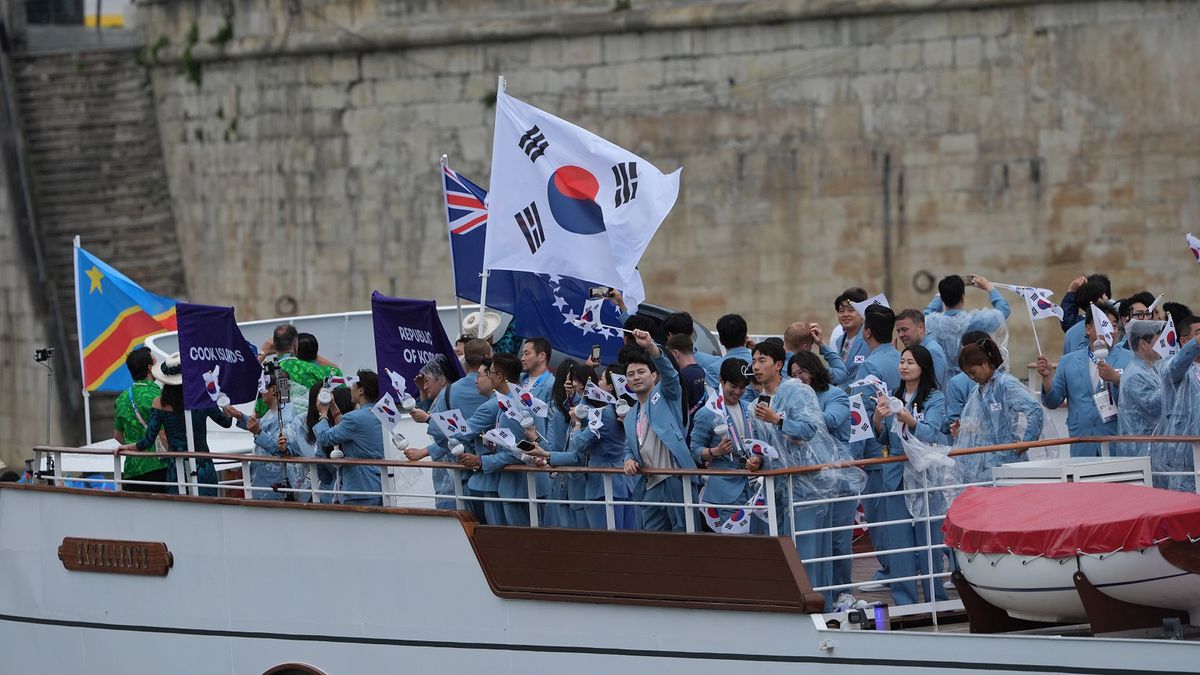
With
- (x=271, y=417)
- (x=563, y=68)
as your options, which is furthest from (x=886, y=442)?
(x=563, y=68)

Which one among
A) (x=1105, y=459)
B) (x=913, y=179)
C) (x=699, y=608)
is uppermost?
(x=913, y=179)

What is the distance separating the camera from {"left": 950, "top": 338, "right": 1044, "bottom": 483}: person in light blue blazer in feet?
28.2

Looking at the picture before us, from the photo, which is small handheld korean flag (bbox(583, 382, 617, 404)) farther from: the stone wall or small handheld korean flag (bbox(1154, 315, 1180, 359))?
the stone wall

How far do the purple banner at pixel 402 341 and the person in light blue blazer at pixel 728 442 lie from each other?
1.88 meters

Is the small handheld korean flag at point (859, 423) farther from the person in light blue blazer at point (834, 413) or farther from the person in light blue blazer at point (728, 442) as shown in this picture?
the person in light blue blazer at point (728, 442)

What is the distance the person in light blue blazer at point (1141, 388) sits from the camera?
8531 millimetres

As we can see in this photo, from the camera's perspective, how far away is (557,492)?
9.30m

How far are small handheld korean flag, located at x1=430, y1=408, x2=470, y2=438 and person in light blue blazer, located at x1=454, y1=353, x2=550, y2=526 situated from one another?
0.02m

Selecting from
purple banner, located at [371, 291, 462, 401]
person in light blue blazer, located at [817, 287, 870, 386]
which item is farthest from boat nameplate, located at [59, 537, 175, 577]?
person in light blue blazer, located at [817, 287, 870, 386]

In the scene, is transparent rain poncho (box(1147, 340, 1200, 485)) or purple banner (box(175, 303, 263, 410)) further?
purple banner (box(175, 303, 263, 410))

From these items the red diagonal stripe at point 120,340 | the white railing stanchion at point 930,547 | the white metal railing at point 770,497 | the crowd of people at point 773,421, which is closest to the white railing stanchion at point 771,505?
the white metal railing at point 770,497

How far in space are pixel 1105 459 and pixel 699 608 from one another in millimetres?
1930

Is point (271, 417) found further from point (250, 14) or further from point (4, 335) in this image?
point (4, 335)

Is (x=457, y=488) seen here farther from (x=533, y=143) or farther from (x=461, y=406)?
(x=533, y=143)
